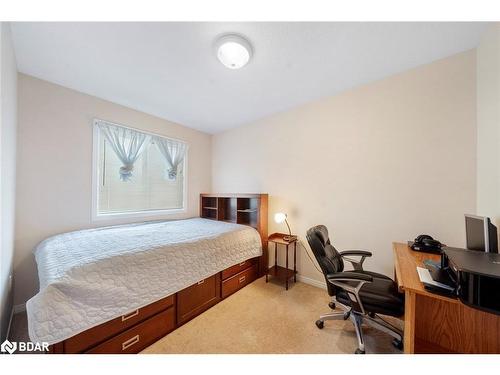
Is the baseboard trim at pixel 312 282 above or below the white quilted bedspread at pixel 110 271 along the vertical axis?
below

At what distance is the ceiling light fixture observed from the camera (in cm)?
144

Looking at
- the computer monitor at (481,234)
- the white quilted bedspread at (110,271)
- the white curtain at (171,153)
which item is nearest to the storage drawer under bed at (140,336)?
the white quilted bedspread at (110,271)

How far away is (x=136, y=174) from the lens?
290 centimetres

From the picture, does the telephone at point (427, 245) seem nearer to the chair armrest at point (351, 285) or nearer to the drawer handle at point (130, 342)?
the chair armrest at point (351, 285)

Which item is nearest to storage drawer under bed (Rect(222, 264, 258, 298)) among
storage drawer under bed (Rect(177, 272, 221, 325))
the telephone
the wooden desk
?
storage drawer under bed (Rect(177, 272, 221, 325))

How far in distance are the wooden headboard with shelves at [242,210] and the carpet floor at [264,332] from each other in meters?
0.82

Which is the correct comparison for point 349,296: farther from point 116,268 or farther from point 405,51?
point 405,51

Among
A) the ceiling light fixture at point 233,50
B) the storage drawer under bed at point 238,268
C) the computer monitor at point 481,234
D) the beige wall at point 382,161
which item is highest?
the ceiling light fixture at point 233,50

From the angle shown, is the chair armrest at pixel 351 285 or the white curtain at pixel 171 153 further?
the white curtain at pixel 171 153

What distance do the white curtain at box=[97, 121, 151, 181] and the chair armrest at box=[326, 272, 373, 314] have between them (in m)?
2.99

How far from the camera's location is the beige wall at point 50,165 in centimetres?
193

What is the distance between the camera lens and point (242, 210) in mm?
3049
